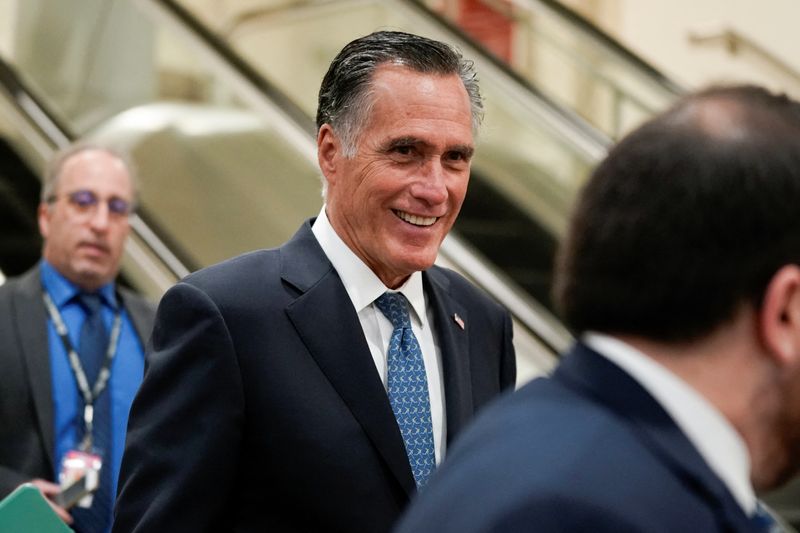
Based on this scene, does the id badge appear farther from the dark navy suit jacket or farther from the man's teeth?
the dark navy suit jacket

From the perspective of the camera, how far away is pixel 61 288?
3.65 m

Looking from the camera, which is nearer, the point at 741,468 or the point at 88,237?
the point at 741,468

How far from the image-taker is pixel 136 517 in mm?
1862

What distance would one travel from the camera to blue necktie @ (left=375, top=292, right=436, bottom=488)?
1942mm

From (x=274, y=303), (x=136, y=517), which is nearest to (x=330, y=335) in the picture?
(x=274, y=303)

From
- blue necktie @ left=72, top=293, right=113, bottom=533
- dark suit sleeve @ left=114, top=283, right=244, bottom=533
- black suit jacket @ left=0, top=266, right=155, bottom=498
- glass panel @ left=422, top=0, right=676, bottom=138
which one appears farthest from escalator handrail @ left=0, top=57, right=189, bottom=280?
dark suit sleeve @ left=114, top=283, right=244, bottom=533

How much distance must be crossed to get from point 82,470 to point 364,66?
150 cm

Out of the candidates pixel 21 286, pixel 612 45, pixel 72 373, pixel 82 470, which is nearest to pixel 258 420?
pixel 82 470

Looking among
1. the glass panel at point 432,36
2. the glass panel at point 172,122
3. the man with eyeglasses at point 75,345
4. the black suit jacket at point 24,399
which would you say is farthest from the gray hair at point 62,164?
the glass panel at point 432,36

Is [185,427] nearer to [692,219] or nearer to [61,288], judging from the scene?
[692,219]

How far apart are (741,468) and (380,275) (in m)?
1.12

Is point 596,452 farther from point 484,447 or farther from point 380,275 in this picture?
point 380,275

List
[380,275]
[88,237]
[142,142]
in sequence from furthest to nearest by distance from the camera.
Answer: [142,142] → [88,237] → [380,275]

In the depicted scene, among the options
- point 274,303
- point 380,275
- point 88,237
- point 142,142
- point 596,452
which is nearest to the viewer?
point 596,452
